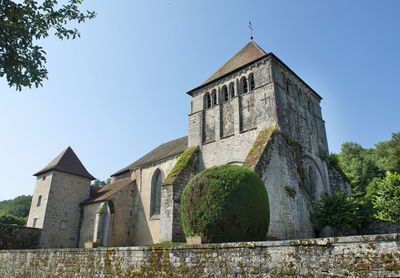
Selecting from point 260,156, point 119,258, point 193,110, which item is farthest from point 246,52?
point 119,258

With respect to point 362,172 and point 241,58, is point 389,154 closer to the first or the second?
point 362,172

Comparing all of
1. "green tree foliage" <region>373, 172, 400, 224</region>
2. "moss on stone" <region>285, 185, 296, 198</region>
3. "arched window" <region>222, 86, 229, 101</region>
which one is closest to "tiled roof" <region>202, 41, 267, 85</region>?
"arched window" <region>222, 86, 229, 101</region>

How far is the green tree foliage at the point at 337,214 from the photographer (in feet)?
47.0

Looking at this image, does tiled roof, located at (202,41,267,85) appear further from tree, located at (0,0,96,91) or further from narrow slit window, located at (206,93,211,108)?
tree, located at (0,0,96,91)

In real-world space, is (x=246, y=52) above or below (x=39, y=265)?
above

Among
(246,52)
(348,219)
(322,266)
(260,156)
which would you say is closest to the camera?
(322,266)

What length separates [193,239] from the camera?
332 inches

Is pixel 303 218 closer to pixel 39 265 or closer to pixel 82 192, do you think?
pixel 39 265

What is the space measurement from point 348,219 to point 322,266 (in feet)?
39.0

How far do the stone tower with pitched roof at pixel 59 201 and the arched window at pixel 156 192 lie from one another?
7.10 m

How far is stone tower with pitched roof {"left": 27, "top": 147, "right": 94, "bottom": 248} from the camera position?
21250mm

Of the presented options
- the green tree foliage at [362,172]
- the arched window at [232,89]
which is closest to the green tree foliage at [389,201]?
the arched window at [232,89]

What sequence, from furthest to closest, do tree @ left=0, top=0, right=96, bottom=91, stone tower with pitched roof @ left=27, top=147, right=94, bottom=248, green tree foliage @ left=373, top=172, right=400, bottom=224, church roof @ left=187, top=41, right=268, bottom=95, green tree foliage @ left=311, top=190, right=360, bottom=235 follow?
stone tower with pitched roof @ left=27, top=147, right=94, bottom=248 → church roof @ left=187, top=41, right=268, bottom=95 → green tree foliage @ left=373, top=172, right=400, bottom=224 → green tree foliage @ left=311, top=190, right=360, bottom=235 → tree @ left=0, top=0, right=96, bottom=91

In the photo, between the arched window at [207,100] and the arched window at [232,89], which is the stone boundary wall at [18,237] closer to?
the arched window at [207,100]
